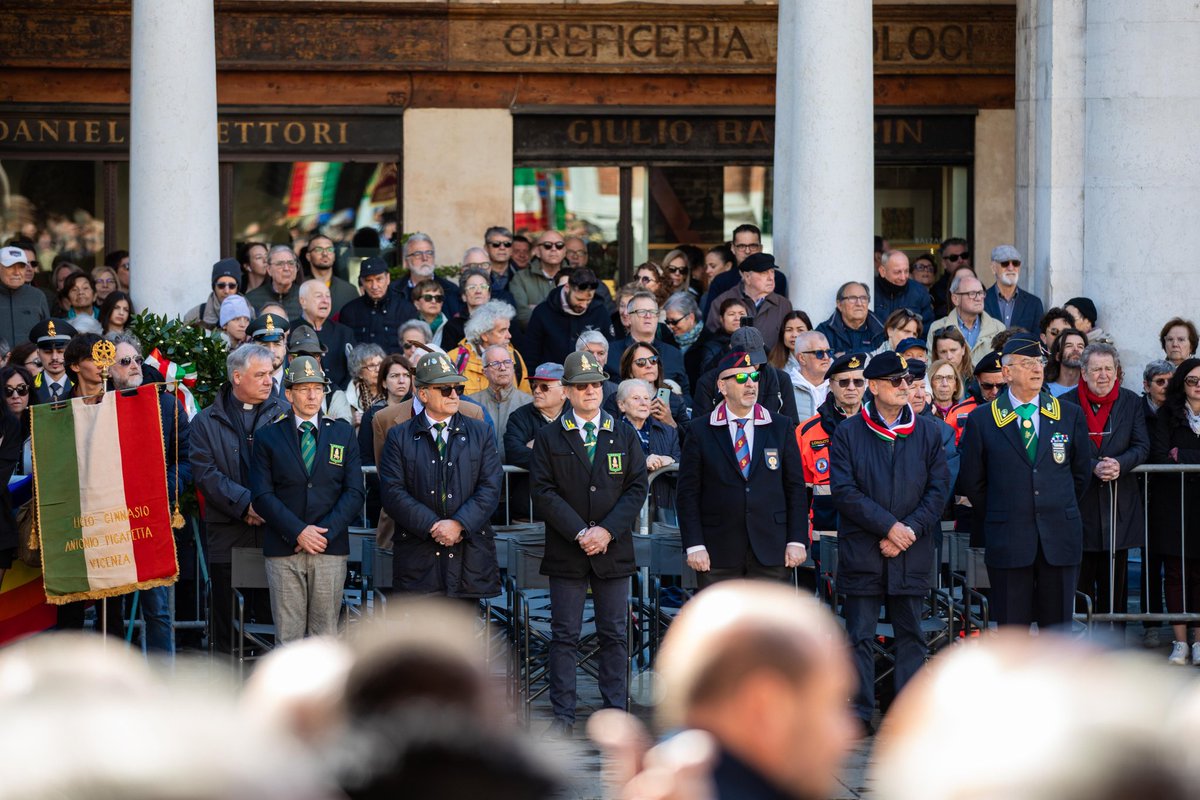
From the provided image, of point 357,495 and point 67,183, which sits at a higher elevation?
point 67,183

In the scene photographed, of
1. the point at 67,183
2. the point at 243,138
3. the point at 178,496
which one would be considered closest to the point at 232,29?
the point at 243,138

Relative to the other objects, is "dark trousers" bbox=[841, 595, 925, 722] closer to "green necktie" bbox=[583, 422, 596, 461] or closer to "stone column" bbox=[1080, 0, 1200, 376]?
"green necktie" bbox=[583, 422, 596, 461]

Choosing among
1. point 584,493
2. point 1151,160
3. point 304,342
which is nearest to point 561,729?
point 584,493

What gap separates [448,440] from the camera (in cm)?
1059

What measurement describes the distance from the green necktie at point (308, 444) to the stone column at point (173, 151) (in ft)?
14.9

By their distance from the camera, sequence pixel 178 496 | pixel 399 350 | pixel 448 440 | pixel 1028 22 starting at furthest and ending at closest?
pixel 1028 22
pixel 399 350
pixel 178 496
pixel 448 440

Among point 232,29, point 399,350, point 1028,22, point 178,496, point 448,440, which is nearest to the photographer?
point 448,440

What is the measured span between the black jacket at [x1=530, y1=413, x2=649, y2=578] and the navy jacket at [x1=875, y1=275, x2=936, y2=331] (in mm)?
5341

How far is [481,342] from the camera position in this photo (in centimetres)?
1338

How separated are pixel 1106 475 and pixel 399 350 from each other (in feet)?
18.2

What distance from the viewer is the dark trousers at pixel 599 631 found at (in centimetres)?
1038

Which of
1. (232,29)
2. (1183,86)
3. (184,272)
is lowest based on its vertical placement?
(184,272)

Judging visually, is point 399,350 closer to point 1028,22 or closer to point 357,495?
point 357,495

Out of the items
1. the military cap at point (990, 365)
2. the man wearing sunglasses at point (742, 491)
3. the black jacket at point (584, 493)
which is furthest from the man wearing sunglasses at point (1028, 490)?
the black jacket at point (584, 493)
